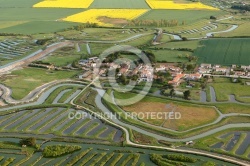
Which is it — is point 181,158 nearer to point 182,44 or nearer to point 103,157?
point 103,157

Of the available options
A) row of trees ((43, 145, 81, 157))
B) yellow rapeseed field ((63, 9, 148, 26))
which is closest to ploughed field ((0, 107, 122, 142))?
row of trees ((43, 145, 81, 157))

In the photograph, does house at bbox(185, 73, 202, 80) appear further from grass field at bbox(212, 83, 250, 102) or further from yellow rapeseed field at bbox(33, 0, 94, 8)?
yellow rapeseed field at bbox(33, 0, 94, 8)

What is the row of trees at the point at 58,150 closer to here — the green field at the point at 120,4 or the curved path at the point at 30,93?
the curved path at the point at 30,93

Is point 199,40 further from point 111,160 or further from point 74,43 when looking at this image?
point 111,160

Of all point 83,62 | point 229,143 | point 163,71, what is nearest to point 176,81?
point 163,71

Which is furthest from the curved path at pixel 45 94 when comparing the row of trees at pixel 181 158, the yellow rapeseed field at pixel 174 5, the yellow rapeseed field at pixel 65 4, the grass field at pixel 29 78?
the yellow rapeseed field at pixel 65 4
